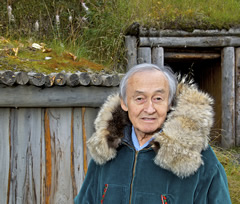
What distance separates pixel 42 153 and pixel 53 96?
0.55 m

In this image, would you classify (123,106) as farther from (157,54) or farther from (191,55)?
(191,55)

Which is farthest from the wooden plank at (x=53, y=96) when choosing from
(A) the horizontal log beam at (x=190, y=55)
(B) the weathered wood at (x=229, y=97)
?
(B) the weathered wood at (x=229, y=97)

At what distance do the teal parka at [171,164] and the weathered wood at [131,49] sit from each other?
367cm

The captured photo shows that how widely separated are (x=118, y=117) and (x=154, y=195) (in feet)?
1.79

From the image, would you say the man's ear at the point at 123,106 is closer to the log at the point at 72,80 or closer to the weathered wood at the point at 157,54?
the log at the point at 72,80

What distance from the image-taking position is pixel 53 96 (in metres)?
2.59

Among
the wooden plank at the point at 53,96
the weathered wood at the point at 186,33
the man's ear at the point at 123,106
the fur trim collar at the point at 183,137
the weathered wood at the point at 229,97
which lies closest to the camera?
the fur trim collar at the point at 183,137

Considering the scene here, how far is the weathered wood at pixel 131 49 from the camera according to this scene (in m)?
5.37

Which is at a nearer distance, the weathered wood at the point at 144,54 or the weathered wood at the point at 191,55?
the weathered wood at the point at 144,54

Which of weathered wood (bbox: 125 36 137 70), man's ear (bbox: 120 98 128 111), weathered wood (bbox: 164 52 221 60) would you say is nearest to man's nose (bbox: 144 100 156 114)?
man's ear (bbox: 120 98 128 111)

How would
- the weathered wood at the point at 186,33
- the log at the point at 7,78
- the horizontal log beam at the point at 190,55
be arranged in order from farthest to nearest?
the horizontal log beam at the point at 190,55
the weathered wood at the point at 186,33
the log at the point at 7,78

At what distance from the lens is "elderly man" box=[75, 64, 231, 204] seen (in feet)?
4.95

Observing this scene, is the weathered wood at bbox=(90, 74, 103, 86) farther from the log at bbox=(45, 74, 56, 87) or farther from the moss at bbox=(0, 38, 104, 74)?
the moss at bbox=(0, 38, 104, 74)

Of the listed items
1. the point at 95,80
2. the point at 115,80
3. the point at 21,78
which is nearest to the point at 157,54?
the point at 115,80
